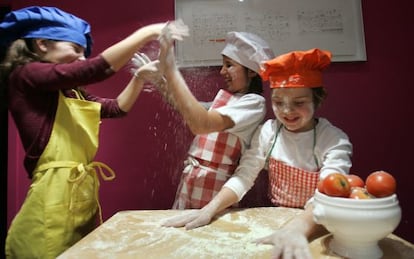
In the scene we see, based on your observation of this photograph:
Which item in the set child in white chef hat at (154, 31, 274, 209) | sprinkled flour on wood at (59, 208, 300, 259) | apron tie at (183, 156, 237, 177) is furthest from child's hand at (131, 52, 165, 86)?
sprinkled flour on wood at (59, 208, 300, 259)

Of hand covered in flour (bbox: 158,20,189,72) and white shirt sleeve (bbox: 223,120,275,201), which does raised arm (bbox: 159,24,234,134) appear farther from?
white shirt sleeve (bbox: 223,120,275,201)

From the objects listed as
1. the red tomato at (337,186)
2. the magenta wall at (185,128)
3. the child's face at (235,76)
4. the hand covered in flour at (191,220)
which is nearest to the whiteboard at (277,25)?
the magenta wall at (185,128)

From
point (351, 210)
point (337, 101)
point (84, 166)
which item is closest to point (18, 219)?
point (84, 166)

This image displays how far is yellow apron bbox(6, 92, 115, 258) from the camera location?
1.01m

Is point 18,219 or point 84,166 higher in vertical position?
point 84,166

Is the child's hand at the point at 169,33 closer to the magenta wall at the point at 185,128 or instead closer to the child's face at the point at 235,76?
the child's face at the point at 235,76

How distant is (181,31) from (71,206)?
0.64 meters

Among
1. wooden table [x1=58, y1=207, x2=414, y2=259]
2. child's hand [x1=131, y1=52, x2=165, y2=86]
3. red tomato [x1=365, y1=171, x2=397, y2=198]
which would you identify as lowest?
wooden table [x1=58, y1=207, x2=414, y2=259]

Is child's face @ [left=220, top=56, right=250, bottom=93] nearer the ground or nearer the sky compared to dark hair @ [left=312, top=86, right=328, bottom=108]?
nearer the sky

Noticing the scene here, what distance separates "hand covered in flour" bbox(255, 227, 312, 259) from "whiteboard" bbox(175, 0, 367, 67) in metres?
0.87

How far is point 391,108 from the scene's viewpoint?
151 centimetres

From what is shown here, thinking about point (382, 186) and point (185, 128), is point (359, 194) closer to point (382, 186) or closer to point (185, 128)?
point (382, 186)

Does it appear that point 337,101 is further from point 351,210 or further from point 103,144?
point 103,144

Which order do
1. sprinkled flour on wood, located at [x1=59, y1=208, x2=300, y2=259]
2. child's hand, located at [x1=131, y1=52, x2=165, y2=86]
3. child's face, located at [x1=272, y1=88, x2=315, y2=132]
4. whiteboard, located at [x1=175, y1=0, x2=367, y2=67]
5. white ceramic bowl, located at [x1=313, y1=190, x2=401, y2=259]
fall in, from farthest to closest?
whiteboard, located at [x1=175, y1=0, x2=367, y2=67] < child's hand, located at [x1=131, y1=52, x2=165, y2=86] < child's face, located at [x1=272, y1=88, x2=315, y2=132] < sprinkled flour on wood, located at [x1=59, y1=208, x2=300, y2=259] < white ceramic bowl, located at [x1=313, y1=190, x2=401, y2=259]
